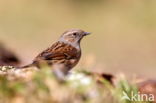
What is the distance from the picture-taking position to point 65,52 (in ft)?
26.5

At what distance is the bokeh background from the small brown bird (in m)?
5.81

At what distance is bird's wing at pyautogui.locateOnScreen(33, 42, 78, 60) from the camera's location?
25.1ft

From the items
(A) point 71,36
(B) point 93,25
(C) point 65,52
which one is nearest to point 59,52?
(C) point 65,52

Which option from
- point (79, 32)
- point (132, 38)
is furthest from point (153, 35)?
point (79, 32)

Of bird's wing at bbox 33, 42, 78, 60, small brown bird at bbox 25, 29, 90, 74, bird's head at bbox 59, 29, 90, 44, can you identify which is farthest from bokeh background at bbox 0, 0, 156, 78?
bird's wing at bbox 33, 42, 78, 60

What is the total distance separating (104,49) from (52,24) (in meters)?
2.44

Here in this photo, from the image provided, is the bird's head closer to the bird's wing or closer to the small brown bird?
the small brown bird

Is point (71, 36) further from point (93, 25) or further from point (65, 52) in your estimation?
point (93, 25)

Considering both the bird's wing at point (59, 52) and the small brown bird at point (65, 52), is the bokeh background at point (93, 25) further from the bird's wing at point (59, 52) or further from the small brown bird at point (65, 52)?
the bird's wing at point (59, 52)

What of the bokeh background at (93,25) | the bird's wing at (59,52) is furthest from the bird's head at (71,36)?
the bokeh background at (93,25)

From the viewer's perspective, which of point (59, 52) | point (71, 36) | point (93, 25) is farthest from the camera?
point (93, 25)

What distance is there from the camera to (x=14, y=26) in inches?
704

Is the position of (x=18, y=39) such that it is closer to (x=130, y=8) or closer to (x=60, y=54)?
(x=130, y=8)

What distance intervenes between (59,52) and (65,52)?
14 centimetres
